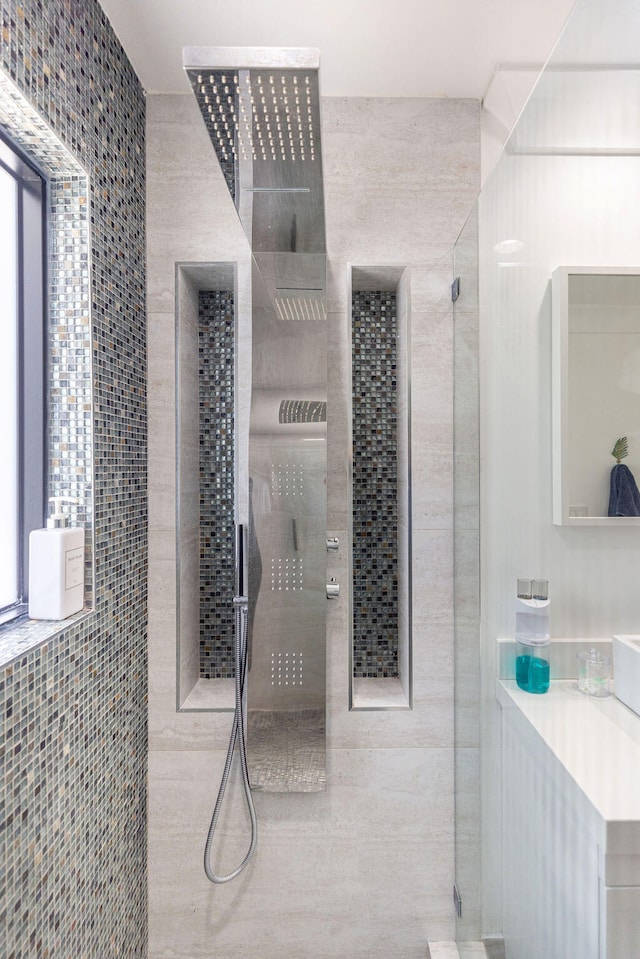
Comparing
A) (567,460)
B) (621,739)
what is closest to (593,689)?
(621,739)

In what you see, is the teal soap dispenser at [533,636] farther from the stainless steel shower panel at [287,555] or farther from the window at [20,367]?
the window at [20,367]

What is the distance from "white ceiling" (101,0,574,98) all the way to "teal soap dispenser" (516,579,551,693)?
1254 millimetres

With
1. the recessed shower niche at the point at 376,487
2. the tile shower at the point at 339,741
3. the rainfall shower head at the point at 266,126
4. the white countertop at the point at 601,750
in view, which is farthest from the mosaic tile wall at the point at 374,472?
the white countertop at the point at 601,750

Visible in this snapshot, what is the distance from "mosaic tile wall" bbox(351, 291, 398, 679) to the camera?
1752 mm

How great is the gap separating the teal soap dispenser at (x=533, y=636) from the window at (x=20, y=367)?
0.98 m

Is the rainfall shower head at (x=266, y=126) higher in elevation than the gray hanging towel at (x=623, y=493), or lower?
higher

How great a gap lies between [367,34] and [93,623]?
1519mm

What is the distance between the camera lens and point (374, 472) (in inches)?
69.4

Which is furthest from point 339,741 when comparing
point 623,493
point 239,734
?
point 623,493

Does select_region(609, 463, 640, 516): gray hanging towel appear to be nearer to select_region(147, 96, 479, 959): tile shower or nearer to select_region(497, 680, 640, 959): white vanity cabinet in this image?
select_region(497, 680, 640, 959): white vanity cabinet

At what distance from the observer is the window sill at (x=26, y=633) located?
0.98 m

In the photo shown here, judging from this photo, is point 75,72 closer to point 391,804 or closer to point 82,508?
point 82,508

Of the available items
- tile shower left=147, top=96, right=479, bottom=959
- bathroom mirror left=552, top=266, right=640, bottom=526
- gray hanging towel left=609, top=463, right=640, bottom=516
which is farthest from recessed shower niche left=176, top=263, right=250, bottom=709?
gray hanging towel left=609, top=463, right=640, bottom=516

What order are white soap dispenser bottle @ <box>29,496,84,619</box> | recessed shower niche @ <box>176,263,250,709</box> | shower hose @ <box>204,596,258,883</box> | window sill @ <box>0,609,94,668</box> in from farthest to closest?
recessed shower niche @ <box>176,263,250,709</box>, shower hose @ <box>204,596,258,883</box>, white soap dispenser bottle @ <box>29,496,84,619</box>, window sill @ <box>0,609,94,668</box>
